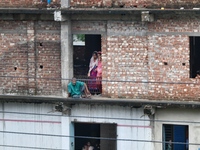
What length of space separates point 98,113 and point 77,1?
3.44 metres

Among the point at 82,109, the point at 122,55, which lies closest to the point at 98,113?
the point at 82,109

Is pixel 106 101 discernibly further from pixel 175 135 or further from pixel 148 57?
pixel 175 135

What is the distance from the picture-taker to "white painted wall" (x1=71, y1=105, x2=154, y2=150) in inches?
841

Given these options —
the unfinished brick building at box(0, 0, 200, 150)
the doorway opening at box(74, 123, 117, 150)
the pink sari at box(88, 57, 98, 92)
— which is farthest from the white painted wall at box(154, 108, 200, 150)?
the pink sari at box(88, 57, 98, 92)

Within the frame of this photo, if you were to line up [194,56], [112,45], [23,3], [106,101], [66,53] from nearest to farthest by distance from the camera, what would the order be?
[106,101], [112,45], [66,53], [23,3], [194,56]

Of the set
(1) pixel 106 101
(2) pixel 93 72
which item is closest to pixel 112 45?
(2) pixel 93 72

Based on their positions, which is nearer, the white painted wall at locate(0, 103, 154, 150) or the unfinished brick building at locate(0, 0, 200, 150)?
the unfinished brick building at locate(0, 0, 200, 150)

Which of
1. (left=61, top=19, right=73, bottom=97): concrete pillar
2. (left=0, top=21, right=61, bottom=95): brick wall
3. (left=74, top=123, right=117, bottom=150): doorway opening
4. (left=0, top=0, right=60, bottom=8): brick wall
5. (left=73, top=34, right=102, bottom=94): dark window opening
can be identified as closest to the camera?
(left=61, top=19, right=73, bottom=97): concrete pillar

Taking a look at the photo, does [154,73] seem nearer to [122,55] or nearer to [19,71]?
[122,55]

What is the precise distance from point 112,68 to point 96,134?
11.0 feet

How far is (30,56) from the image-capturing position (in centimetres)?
2220

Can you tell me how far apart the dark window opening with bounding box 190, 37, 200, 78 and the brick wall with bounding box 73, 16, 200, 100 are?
973 mm

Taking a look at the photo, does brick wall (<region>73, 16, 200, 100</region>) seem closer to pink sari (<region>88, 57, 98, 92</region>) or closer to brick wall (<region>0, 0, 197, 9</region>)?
brick wall (<region>0, 0, 197, 9</region>)

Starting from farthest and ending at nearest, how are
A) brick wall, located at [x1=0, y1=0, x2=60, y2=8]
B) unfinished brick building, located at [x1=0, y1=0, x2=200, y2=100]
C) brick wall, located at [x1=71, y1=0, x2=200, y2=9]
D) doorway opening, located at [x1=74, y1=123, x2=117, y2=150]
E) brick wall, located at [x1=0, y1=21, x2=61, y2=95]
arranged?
doorway opening, located at [x1=74, y1=123, x2=117, y2=150] → brick wall, located at [x1=0, y1=21, x2=61, y2=95] → brick wall, located at [x1=0, y1=0, x2=60, y2=8] → unfinished brick building, located at [x1=0, y1=0, x2=200, y2=100] → brick wall, located at [x1=71, y1=0, x2=200, y2=9]
